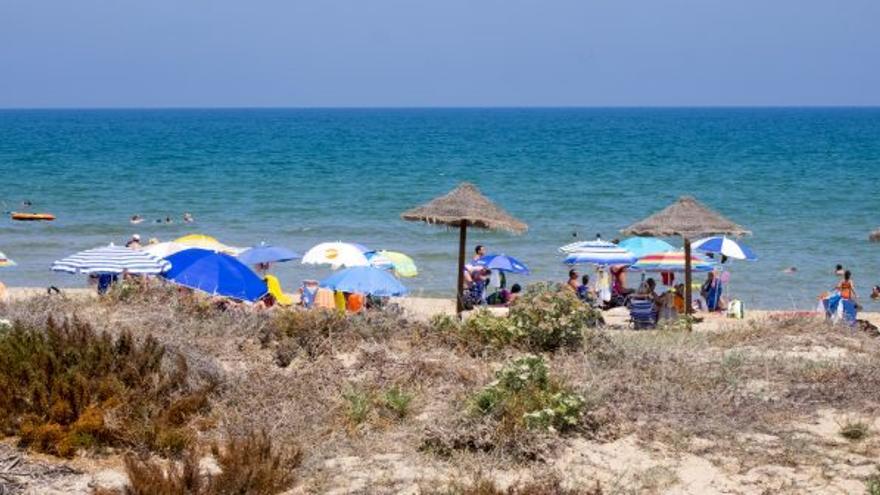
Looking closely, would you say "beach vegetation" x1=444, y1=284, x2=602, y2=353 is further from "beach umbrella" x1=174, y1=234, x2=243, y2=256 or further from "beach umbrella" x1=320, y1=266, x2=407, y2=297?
"beach umbrella" x1=174, y1=234, x2=243, y2=256

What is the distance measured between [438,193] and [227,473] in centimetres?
3977

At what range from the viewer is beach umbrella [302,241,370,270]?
766 inches

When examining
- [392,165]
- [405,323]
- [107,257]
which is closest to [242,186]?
[392,165]

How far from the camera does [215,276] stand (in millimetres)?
14273

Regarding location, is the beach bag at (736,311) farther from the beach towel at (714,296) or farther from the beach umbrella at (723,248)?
the beach umbrella at (723,248)

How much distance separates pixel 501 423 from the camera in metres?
8.04

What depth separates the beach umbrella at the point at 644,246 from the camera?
20.8 metres

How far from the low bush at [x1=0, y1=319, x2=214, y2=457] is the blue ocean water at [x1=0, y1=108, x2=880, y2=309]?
34.0 ft

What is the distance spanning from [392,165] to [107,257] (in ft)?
148

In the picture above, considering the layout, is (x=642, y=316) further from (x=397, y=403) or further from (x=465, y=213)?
(x=397, y=403)

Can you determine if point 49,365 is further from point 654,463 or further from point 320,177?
point 320,177

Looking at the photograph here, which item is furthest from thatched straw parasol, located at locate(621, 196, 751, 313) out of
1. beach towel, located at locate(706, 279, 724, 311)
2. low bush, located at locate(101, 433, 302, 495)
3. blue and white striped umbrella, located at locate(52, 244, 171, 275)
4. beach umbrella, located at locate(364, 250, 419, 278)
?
low bush, located at locate(101, 433, 302, 495)

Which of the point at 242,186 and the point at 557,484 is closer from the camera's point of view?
the point at 557,484

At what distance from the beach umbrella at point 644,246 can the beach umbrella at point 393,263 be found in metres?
3.95
